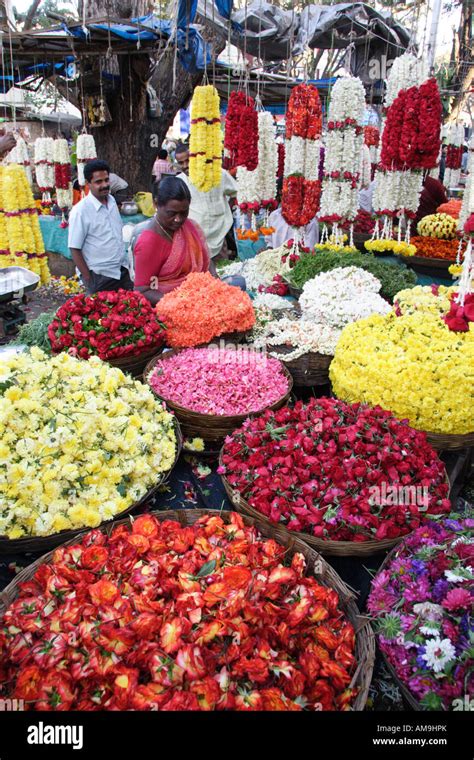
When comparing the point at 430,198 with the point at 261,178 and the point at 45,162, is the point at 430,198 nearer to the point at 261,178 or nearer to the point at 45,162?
the point at 261,178

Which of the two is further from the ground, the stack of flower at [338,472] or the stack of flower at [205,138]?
the stack of flower at [205,138]

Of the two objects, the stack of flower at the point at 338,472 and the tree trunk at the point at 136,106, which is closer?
the stack of flower at the point at 338,472

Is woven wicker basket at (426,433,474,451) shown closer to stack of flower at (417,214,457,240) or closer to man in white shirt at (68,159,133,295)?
man in white shirt at (68,159,133,295)

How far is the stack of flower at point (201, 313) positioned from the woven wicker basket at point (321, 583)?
1543 millimetres

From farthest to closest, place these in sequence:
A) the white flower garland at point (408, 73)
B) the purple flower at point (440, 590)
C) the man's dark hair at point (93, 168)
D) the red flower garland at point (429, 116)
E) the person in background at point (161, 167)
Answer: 1. the person in background at point (161, 167)
2. the man's dark hair at point (93, 168)
3. the white flower garland at point (408, 73)
4. the red flower garland at point (429, 116)
5. the purple flower at point (440, 590)

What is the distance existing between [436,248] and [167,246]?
4183 millimetres

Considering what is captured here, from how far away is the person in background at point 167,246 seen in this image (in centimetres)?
362

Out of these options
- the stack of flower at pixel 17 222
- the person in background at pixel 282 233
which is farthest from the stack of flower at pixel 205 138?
the stack of flower at pixel 17 222

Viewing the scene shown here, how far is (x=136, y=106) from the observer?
27.9ft

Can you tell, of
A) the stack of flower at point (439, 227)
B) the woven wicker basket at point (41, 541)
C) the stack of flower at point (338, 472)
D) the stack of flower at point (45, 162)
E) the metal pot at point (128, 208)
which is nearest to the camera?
the woven wicker basket at point (41, 541)

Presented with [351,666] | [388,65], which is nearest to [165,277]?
[351,666]

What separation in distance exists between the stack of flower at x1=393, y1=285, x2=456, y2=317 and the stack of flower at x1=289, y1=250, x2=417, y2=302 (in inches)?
31.1

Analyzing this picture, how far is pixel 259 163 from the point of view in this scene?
5691mm

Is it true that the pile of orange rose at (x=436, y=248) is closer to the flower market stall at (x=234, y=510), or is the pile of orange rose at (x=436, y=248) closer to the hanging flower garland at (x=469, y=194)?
the hanging flower garland at (x=469, y=194)
